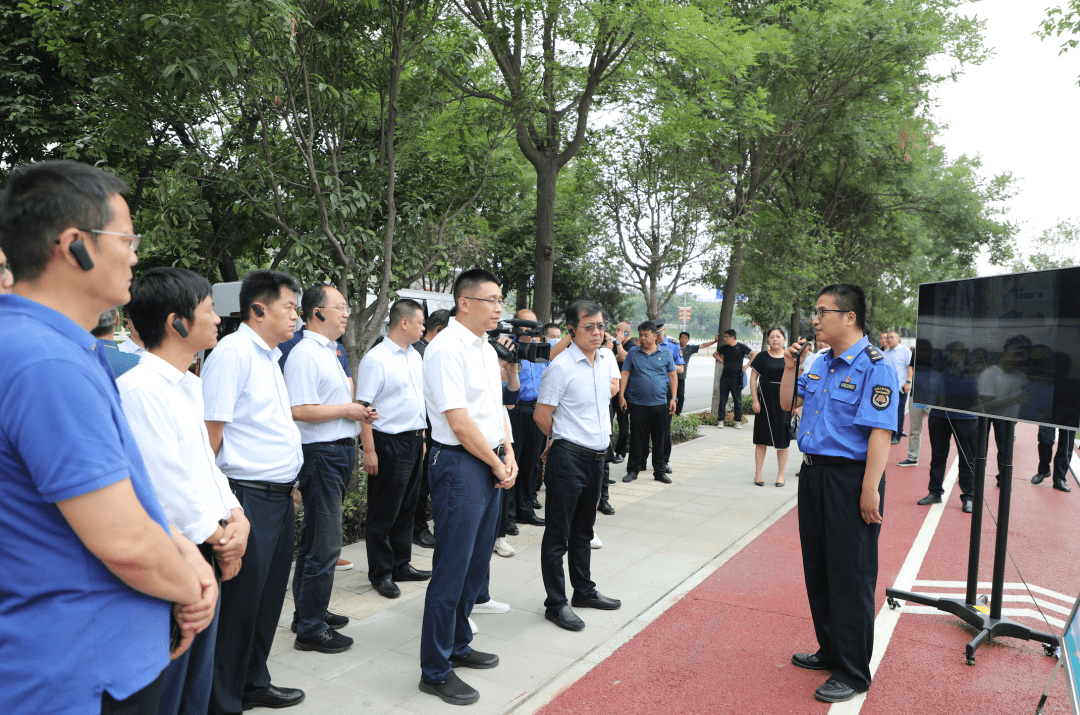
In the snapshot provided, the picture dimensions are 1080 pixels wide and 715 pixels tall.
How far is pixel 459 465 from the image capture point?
3.46 m

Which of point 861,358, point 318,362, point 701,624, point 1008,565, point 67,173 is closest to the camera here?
point 67,173

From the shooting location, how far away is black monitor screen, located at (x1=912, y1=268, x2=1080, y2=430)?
355 cm

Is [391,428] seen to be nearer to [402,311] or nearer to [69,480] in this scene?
[402,311]

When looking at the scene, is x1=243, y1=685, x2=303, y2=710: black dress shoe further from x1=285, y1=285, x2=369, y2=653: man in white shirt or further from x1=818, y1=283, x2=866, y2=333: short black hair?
x1=818, y1=283, x2=866, y2=333: short black hair

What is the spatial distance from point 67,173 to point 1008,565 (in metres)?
7.03

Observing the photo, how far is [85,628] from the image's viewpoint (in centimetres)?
141

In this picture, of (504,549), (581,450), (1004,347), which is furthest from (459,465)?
(1004,347)

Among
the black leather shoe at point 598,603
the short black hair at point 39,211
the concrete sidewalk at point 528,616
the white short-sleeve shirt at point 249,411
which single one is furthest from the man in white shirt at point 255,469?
the black leather shoe at point 598,603

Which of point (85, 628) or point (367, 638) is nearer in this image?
point (85, 628)

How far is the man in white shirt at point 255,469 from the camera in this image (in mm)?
2979

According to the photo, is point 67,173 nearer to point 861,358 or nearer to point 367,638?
point 367,638

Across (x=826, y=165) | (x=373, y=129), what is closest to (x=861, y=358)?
(x=373, y=129)

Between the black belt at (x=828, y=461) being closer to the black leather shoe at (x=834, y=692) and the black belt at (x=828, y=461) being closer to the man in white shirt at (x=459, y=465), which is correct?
the black leather shoe at (x=834, y=692)

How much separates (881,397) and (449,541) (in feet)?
7.43
